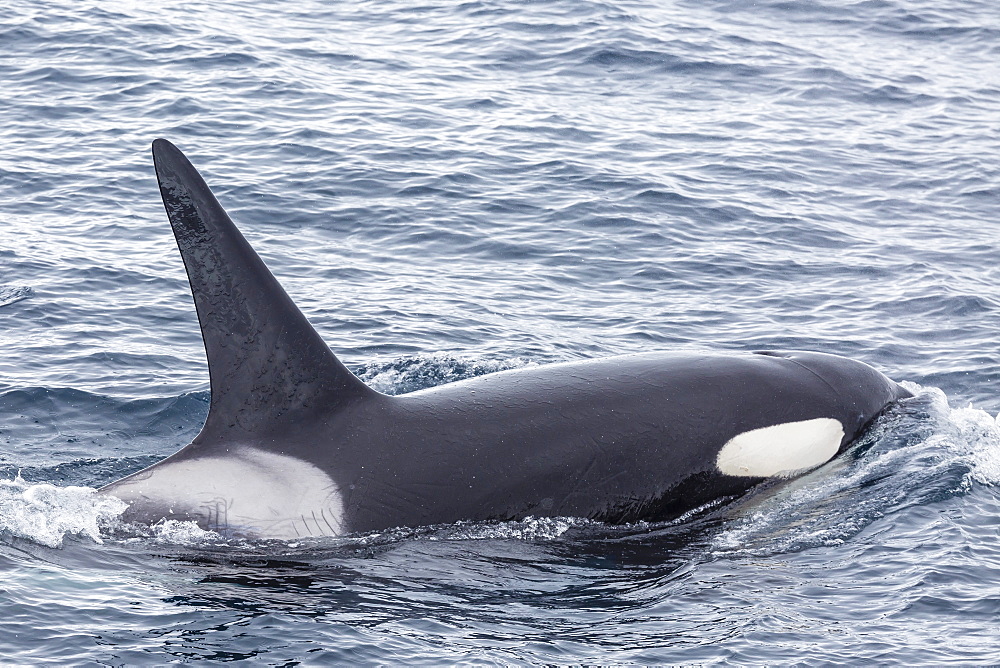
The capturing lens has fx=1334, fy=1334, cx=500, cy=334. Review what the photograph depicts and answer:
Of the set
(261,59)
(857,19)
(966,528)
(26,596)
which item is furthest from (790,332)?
(857,19)

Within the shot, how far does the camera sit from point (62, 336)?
53.1 ft

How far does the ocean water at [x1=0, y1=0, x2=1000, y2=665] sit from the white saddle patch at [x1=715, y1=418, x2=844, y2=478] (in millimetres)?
213

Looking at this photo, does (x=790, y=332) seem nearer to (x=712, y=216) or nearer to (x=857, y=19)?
(x=712, y=216)

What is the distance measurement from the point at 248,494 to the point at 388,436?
3.81 feet

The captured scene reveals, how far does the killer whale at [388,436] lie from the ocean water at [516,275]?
25 centimetres

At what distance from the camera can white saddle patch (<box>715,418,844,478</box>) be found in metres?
11.7

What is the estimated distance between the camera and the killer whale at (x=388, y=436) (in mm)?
9945

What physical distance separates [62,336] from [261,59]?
15.2 m

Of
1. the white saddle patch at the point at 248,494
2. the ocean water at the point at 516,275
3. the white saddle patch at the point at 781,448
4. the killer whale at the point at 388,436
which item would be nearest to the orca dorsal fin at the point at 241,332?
the killer whale at the point at 388,436

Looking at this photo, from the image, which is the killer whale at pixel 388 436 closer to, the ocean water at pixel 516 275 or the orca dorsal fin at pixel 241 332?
the orca dorsal fin at pixel 241 332

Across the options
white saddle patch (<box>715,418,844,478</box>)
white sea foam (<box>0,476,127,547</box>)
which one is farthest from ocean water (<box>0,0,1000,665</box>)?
white saddle patch (<box>715,418,844,478</box>)

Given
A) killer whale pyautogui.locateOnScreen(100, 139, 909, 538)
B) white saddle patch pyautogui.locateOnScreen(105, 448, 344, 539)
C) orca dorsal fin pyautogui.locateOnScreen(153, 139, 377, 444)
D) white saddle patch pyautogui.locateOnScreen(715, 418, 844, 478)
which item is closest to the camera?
orca dorsal fin pyautogui.locateOnScreen(153, 139, 377, 444)

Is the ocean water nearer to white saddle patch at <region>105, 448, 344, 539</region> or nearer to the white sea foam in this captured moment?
the white sea foam

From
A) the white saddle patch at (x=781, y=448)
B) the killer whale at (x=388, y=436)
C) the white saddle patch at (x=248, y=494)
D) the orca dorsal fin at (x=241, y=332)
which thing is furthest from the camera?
the white saddle patch at (x=781, y=448)
